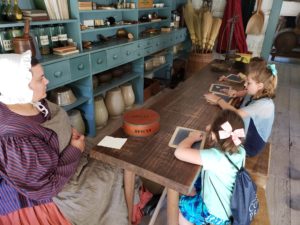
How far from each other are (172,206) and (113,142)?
45 centimetres

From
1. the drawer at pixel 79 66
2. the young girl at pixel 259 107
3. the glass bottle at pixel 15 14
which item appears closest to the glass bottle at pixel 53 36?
the drawer at pixel 79 66

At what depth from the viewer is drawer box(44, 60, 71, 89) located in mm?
2006

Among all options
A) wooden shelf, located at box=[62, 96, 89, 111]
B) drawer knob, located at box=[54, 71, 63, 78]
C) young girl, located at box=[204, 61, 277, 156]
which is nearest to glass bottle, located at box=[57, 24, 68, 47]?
drawer knob, located at box=[54, 71, 63, 78]

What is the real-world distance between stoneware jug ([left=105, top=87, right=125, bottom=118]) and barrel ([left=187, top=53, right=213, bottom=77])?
1647 millimetres

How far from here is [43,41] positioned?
2.12 m

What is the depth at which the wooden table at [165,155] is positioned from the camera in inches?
41.5

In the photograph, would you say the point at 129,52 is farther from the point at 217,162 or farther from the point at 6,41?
the point at 217,162

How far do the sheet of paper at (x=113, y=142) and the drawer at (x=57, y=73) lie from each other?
3.42 feet

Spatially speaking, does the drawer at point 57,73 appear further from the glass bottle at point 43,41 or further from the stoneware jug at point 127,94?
the stoneware jug at point 127,94

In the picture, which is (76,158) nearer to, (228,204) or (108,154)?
(108,154)

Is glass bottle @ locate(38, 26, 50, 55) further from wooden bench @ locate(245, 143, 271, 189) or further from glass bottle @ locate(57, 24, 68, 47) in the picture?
wooden bench @ locate(245, 143, 271, 189)

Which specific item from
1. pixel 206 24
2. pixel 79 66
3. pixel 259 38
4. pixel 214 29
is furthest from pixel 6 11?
pixel 259 38

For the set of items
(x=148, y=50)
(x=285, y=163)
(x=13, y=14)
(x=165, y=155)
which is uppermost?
(x=13, y=14)

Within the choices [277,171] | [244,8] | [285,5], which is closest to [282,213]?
[277,171]
